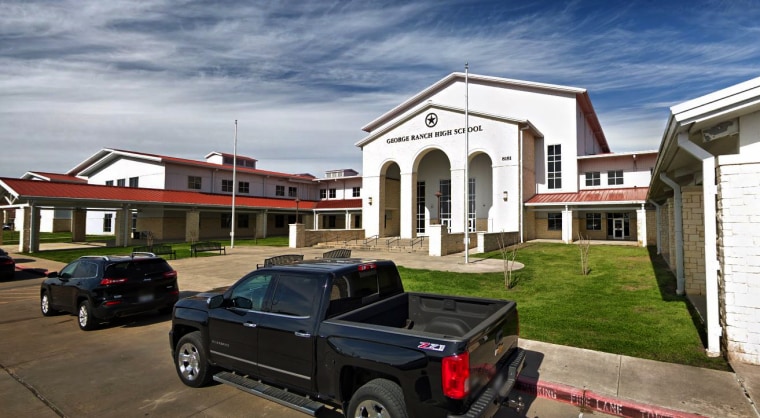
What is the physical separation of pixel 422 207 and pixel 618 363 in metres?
29.3

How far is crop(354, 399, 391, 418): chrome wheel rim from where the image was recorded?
3.72 m

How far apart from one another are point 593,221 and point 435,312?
1155 inches

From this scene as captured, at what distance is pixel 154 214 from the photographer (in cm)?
3634

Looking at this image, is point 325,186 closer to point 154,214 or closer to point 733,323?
point 154,214

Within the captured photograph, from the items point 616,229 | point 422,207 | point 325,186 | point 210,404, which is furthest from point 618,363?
point 325,186

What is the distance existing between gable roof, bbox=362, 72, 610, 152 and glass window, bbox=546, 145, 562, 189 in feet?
14.5

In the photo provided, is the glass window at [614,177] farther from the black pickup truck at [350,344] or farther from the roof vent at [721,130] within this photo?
the black pickup truck at [350,344]

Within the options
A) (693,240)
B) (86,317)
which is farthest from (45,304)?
(693,240)

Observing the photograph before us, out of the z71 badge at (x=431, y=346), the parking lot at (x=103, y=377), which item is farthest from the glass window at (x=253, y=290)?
the z71 badge at (x=431, y=346)

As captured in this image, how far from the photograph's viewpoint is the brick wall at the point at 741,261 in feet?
19.0

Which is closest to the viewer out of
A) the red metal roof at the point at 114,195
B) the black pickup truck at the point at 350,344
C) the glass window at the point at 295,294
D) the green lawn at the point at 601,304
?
the black pickup truck at the point at 350,344

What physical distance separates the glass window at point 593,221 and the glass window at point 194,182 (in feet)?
116

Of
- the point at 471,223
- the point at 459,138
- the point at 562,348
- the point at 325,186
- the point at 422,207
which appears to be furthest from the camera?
the point at 325,186

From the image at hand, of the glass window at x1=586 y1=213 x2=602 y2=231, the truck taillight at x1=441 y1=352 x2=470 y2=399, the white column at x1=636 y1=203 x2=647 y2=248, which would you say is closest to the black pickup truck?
the truck taillight at x1=441 y1=352 x2=470 y2=399
